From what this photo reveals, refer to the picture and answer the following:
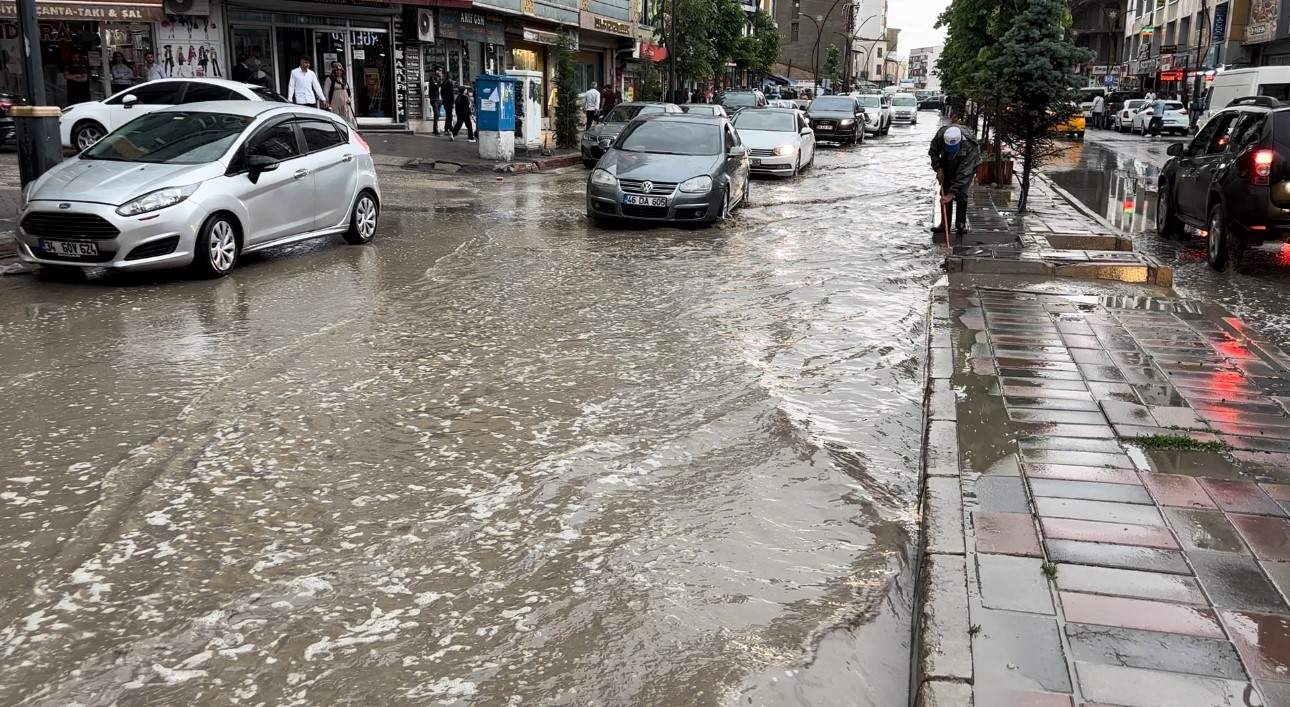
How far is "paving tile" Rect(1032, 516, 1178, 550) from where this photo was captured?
4.15 meters

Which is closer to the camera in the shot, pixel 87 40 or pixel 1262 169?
pixel 1262 169

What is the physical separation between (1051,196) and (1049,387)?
1283cm

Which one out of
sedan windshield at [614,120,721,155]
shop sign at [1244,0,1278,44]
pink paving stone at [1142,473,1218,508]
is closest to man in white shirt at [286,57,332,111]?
sedan windshield at [614,120,721,155]

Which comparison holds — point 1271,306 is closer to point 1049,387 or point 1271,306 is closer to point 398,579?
point 1049,387

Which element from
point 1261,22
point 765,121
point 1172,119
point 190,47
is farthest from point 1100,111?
point 190,47

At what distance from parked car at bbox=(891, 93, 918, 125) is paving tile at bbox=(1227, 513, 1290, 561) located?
57.6 m

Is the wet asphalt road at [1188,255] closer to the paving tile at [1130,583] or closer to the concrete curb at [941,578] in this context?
the concrete curb at [941,578]

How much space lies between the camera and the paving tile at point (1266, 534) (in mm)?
4078

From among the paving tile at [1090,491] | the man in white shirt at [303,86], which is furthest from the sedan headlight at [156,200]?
the man in white shirt at [303,86]

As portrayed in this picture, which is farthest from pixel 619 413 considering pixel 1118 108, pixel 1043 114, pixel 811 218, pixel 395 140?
pixel 1118 108

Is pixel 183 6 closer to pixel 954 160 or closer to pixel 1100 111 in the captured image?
pixel 954 160

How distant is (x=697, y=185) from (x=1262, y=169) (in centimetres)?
621

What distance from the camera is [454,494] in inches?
188

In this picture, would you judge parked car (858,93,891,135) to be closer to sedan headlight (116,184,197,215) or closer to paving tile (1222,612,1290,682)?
sedan headlight (116,184,197,215)
